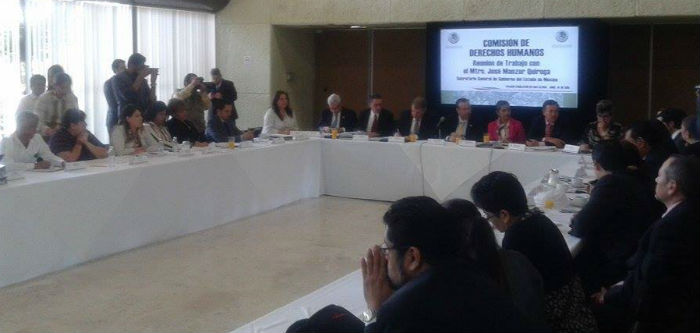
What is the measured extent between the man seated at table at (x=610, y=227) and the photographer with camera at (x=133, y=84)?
5.74 meters

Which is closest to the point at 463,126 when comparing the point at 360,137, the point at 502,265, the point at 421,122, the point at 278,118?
the point at 421,122

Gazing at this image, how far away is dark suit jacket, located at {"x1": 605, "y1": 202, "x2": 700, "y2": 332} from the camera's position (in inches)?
103

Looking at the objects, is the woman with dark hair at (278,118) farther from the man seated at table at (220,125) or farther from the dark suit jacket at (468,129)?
the dark suit jacket at (468,129)

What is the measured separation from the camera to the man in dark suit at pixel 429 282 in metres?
1.57

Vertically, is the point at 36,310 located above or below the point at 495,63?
below

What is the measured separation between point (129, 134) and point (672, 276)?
188 inches

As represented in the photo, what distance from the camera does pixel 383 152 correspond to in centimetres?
787

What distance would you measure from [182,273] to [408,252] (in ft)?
12.5

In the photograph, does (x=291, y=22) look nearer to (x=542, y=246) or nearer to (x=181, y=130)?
(x=181, y=130)

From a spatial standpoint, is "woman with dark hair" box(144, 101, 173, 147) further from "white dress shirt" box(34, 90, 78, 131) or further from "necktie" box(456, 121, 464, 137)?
"necktie" box(456, 121, 464, 137)

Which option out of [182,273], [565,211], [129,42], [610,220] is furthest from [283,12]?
[610,220]

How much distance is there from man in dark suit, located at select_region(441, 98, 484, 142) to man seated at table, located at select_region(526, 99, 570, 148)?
557mm

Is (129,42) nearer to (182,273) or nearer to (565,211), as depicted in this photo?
(182,273)

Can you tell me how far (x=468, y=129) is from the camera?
27.0 feet
